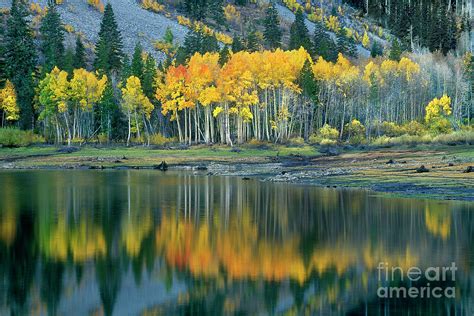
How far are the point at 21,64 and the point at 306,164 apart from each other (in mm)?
63294

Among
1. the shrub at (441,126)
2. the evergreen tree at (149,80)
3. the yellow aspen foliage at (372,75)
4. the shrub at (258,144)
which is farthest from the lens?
the evergreen tree at (149,80)

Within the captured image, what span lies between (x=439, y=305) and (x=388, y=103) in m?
99.1

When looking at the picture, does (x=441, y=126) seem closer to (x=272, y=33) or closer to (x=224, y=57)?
(x=224, y=57)

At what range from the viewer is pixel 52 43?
135625 mm

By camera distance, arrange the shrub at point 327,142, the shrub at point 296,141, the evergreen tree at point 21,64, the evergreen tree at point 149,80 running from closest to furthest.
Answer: the shrub at point 327,142 → the shrub at point 296,141 → the evergreen tree at point 21,64 → the evergreen tree at point 149,80

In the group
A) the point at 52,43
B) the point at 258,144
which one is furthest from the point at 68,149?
the point at 52,43

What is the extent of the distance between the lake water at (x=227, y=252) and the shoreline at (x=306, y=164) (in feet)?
18.5

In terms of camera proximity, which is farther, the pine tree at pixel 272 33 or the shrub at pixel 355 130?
the pine tree at pixel 272 33

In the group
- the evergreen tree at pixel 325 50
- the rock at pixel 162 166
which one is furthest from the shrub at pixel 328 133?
the evergreen tree at pixel 325 50

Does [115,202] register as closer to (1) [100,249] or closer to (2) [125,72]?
(1) [100,249]

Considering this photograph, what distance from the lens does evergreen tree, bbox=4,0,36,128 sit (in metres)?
116

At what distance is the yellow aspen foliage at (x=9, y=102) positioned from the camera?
11181cm

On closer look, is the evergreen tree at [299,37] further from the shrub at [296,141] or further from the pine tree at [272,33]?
the shrub at [296,141]

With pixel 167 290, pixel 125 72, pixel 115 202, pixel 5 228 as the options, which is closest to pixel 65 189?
pixel 115 202
